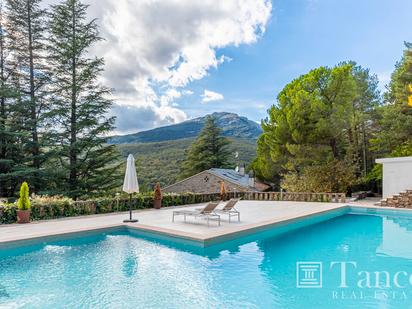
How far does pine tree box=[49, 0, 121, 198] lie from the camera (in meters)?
21.4

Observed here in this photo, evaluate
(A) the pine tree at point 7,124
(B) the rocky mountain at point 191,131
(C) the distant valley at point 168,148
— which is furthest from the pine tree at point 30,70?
(B) the rocky mountain at point 191,131

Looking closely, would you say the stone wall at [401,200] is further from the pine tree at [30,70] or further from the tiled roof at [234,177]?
the pine tree at [30,70]

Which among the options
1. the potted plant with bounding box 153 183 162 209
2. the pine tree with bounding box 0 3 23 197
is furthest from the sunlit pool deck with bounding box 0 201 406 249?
the pine tree with bounding box 0 3 23 197

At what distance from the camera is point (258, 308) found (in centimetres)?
457

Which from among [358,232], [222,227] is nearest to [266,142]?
[358,232]

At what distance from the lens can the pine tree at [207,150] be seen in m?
40.9

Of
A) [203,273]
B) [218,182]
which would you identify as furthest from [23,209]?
[218,182]

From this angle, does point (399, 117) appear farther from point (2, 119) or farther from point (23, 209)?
point (2, 119)

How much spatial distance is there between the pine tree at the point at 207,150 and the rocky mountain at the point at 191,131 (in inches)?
1341

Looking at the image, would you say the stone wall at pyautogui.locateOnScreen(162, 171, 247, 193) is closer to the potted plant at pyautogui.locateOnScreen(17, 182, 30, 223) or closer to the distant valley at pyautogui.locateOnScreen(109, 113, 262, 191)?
the distant valley at pyautogui.locateOnScreen(109, 113, 262, 191)

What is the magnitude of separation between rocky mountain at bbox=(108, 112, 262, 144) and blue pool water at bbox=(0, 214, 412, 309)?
222ft

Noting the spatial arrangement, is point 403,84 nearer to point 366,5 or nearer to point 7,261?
point 366,5

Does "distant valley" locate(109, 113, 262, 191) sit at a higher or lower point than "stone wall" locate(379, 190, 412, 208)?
higher

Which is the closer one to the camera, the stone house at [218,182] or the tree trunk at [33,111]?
the tree trunk at [33,111]
